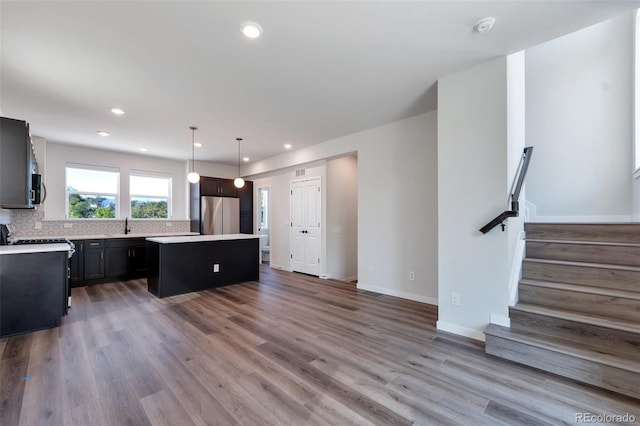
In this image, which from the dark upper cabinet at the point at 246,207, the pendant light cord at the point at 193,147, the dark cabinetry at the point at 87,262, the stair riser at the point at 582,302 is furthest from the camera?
the dark upper cabinet at the point at 246,207

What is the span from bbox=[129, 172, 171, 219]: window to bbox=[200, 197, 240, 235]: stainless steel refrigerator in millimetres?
1046

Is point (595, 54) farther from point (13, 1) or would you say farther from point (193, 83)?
point (13, 1)

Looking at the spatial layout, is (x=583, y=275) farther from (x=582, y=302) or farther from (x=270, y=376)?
(x=270, y=376)

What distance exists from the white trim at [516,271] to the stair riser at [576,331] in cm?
16

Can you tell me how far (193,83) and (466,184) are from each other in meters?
3.23

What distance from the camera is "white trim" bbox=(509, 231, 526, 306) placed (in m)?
2.59

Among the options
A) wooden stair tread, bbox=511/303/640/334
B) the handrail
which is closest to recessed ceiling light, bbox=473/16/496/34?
the handrail

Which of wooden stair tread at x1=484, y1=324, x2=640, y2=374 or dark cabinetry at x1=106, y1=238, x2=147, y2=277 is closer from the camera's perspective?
wooden stair tread at x1=484, y1=324, x2=640, y2=374

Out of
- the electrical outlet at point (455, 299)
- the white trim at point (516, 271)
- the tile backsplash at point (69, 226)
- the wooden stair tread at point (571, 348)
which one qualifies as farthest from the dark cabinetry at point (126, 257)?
the white trim at point (516, 271)

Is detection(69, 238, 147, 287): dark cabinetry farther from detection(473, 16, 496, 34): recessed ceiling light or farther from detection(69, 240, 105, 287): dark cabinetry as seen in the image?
detection(473, 16, 496, 34): recessed ceiling light

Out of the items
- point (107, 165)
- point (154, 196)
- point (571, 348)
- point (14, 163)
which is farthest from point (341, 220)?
point (107, 165)

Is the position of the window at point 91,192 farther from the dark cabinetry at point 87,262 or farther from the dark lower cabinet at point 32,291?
the dark lower cabinet at point 32,291

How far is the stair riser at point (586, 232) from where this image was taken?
8.71 feet

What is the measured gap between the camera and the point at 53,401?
1.81 metres
